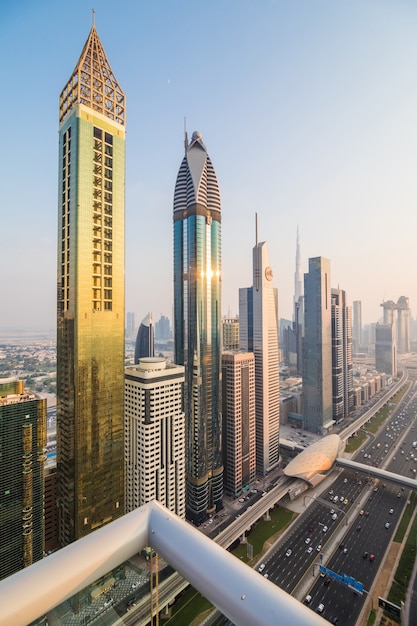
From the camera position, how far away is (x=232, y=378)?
77562 millimetres

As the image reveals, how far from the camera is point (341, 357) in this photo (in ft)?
406

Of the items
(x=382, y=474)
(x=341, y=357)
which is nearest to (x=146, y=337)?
(x=341, y=357)

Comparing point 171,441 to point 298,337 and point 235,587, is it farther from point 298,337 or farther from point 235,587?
point 298,337

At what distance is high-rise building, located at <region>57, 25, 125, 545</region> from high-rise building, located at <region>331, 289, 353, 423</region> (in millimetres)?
95444

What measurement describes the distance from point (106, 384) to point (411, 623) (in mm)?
52752

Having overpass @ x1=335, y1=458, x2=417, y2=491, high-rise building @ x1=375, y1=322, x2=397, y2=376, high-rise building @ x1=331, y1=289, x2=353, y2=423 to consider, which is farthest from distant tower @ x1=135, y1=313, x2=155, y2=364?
high-rise building @ x1=375, y1=322, x2=397, y2=376

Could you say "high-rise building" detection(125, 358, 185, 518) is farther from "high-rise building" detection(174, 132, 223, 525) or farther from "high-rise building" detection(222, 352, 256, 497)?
"high-rise building" detection(222, 352, 256, 497)

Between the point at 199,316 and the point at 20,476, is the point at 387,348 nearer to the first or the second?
the point at 199,316

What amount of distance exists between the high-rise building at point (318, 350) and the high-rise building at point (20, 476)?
9323 cm

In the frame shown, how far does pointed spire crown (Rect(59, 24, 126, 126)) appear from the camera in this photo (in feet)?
152

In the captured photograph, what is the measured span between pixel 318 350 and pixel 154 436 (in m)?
77.1

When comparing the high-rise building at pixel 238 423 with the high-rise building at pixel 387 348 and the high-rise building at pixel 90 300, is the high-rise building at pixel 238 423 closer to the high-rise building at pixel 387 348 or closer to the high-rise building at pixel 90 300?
the high-rise building at pixel 90 300

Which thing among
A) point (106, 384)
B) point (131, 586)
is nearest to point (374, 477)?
point (106, 384)

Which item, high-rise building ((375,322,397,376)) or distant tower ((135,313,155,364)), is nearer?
distant tower ((135,313,155,364))
